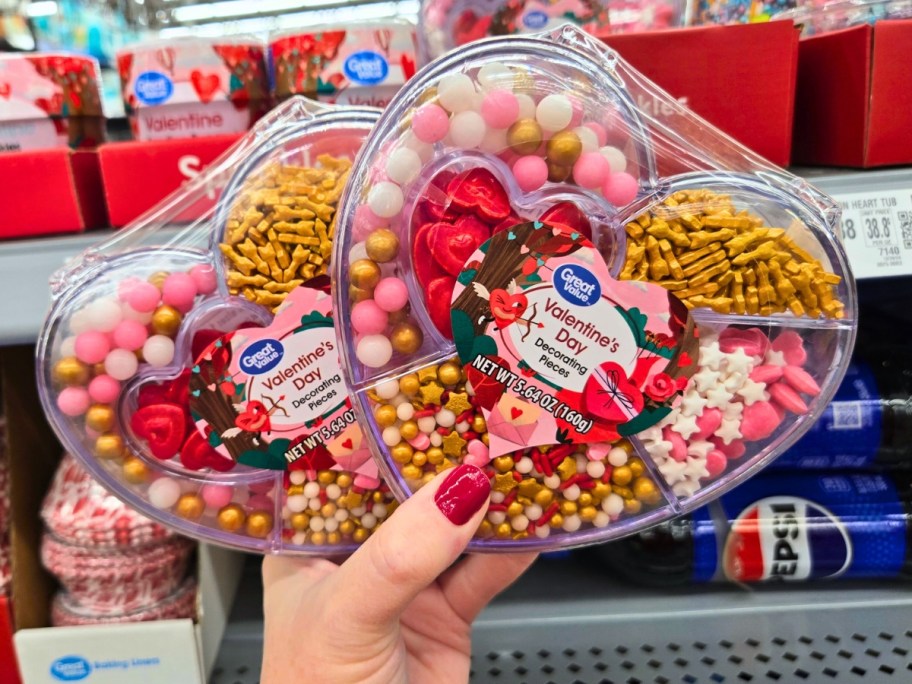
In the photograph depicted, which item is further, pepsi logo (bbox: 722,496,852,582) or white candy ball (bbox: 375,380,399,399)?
pepsi logo (bbox: 722,496,852,582)

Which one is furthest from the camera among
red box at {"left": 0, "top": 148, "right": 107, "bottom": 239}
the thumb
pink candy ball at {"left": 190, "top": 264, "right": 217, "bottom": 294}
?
red box at {"left": 0, "top": 148, "right": 107, "bottom": 239}

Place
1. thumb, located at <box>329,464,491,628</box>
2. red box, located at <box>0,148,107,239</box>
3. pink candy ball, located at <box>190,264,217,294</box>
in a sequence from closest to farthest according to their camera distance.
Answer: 1. thumb, located at <box>329,464,491,628</box>
2. pink candy ball, located at <box>190,264,217,294</box>
3. red box, located at <box>0,148,107,239</box>

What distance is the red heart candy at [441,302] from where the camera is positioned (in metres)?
0.47

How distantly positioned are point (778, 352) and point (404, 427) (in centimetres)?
30

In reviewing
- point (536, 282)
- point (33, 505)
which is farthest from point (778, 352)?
point (33, 505)

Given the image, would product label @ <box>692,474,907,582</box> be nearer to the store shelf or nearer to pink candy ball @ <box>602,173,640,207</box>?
the store shelf

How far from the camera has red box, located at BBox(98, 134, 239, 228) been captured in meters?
0.67

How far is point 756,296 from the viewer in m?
0.48

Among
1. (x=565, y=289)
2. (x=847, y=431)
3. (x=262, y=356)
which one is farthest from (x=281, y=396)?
(x=847, y=431)

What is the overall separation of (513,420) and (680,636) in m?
0.45

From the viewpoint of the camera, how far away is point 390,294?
0.46m

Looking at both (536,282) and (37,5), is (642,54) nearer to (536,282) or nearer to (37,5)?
(536,282)

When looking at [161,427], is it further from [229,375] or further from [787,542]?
[787,542]

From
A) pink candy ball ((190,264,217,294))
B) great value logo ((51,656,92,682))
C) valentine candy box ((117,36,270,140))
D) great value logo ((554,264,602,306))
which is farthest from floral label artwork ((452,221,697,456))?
great value logo ((51,656,92,682))
